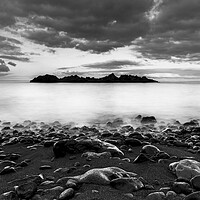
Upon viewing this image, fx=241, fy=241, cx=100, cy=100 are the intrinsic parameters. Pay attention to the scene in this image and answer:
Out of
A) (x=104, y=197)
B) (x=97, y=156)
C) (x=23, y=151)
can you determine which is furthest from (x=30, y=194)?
(x=23, y=151)

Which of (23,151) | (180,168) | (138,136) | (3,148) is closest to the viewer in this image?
(180,168)

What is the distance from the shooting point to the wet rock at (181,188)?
9.95 feet

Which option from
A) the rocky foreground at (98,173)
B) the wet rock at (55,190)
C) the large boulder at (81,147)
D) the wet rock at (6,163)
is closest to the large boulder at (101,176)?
the rocky foreground at (98,173)

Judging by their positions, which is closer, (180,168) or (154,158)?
(180,168)

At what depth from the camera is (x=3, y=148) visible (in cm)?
650

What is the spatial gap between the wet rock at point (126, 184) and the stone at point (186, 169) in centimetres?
81

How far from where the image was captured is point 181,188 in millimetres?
3074

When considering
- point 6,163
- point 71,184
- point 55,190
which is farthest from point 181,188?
point 6,163

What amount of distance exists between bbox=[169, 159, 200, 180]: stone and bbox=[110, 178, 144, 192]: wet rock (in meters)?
0.81

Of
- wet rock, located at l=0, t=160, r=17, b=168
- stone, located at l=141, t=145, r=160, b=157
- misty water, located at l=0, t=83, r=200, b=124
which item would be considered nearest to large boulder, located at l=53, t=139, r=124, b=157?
stone, located at l=141, t=145, r=160, b=157

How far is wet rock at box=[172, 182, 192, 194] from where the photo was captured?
3033mm

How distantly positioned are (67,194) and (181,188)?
4.74 ft

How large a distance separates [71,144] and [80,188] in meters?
1.89

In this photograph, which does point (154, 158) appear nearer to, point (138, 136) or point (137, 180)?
point (137, 180)
